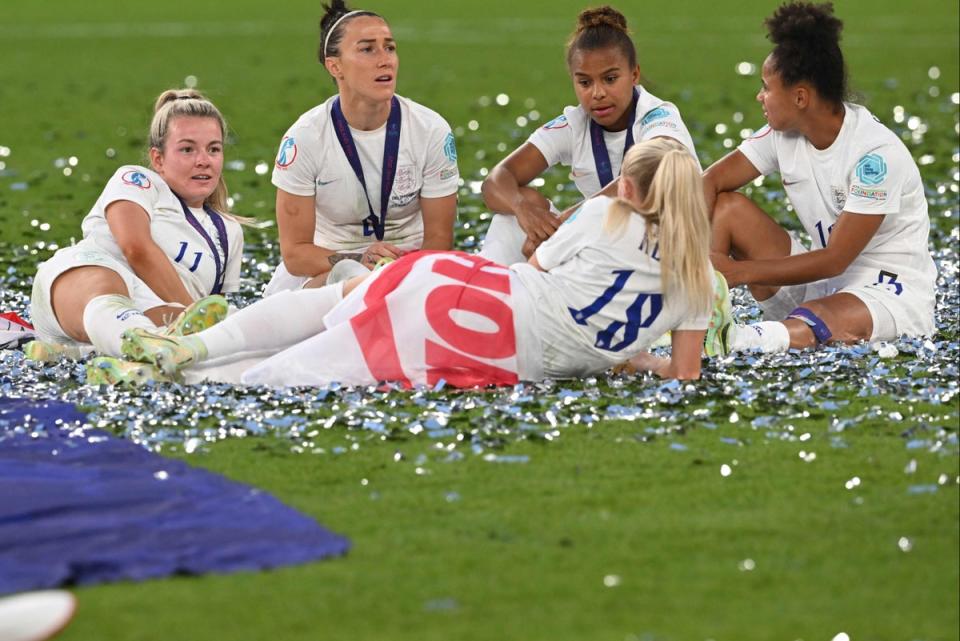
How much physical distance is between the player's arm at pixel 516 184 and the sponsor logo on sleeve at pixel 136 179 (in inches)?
60.6

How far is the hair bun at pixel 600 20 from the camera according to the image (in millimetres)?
7156

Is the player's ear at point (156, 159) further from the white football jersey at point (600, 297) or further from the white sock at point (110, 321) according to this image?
the white football jersey at point (600, 297)

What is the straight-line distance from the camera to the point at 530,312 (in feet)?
19.3

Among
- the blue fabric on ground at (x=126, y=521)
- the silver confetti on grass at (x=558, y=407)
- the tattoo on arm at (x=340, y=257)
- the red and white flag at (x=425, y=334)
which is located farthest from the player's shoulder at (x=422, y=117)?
the blue fabric on ground at (x=126, y=521)

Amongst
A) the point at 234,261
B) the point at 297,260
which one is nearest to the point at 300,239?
the point at 297,260

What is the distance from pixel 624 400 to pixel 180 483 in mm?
1759

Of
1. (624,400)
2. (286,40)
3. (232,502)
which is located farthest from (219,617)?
(286,40)

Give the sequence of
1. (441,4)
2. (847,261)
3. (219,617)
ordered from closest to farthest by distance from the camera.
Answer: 1. (219,617)
2. (847,261)
3. (441,4)

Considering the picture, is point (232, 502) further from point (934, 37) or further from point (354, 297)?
point (934, 37)

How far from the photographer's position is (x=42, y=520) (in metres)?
4.36

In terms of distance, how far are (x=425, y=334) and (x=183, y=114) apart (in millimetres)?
2040

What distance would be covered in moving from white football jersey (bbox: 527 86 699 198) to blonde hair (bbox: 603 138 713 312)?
1.36 m

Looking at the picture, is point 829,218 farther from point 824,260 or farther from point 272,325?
point 272,325

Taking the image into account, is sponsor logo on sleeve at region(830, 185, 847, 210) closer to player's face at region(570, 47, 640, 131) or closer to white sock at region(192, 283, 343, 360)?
player's face at region(570, 47, 640, 131)
